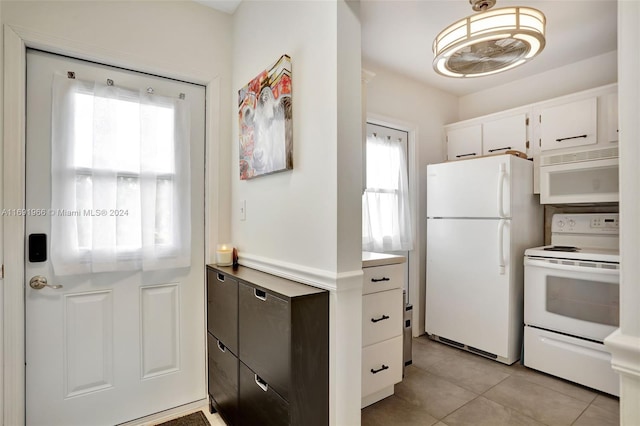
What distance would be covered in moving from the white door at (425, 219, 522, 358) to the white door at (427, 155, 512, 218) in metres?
0.10

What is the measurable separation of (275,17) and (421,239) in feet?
8.46

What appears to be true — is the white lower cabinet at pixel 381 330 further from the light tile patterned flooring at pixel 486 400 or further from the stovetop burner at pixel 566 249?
the stovetop burner at pixel 566 249

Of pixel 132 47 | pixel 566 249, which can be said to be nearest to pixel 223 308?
pixel 132 47

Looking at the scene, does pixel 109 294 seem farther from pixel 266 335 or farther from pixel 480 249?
pixel 480 249

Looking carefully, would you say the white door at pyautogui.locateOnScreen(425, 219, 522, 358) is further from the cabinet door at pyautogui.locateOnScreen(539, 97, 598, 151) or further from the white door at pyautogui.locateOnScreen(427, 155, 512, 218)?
the cabinet door at pyautogui.locateOnScreen(539, 97, 598, 151)

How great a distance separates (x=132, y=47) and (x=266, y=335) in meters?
1.84

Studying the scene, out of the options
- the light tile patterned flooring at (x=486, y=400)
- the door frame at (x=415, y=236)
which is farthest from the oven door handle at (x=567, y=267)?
the door frame at (x=415, y=236)

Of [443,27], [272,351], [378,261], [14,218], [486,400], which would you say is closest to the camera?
[272,351]

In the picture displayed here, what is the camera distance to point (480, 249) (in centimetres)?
293

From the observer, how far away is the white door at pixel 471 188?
277 centimetres

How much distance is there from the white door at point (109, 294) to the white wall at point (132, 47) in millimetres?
79

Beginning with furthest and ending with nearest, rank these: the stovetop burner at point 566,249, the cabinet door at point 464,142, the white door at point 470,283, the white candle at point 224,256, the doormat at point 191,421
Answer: the cabinet door at point 464,142, the white door at point 470,283, the stovetop burner at point 566,249, the white candle at point 224,256, the doormat at point 191,421

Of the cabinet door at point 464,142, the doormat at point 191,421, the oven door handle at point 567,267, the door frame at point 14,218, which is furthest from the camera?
the cabinet door at point 464,142

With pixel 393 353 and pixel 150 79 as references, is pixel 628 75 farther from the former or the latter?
pixel 150 79
